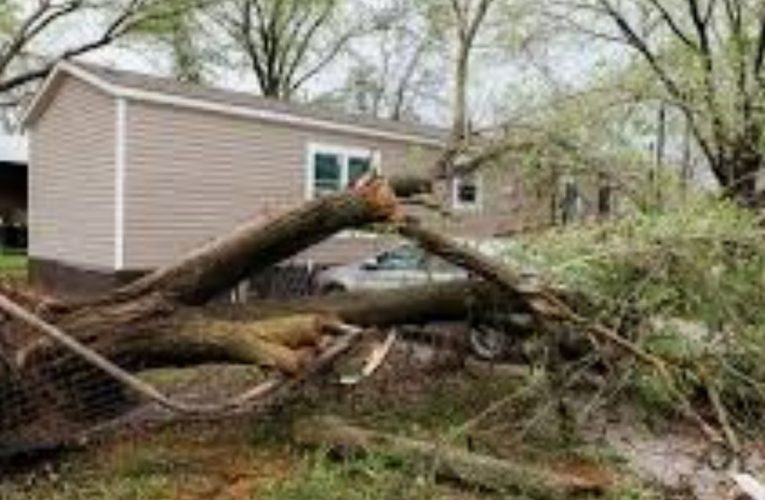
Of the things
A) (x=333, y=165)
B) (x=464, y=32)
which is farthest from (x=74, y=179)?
(x=464, y=32)

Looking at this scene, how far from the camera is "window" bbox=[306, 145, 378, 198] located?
2123cm

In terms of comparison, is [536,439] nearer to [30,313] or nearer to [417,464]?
[417,464]

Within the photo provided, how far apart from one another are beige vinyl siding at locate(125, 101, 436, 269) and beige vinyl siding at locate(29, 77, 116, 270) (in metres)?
0.40

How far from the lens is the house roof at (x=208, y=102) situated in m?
18.5

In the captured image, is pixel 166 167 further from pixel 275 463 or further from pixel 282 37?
pixel 282 37

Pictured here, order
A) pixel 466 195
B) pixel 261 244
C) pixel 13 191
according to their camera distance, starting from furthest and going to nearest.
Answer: pixel 13 191 < pixel 466 195 < pixel 261 244

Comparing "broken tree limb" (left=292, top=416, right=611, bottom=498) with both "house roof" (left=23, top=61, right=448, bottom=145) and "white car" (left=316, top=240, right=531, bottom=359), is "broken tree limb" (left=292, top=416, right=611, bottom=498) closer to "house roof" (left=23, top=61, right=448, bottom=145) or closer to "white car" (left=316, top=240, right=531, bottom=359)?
"white car" (left=316, top=240, right=531, bottom=359)

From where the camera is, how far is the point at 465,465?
739 cm

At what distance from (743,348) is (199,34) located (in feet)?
104

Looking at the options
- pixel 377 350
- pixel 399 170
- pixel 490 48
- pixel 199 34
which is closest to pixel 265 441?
pixel 377 350

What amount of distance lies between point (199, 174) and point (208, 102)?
3.80 feet

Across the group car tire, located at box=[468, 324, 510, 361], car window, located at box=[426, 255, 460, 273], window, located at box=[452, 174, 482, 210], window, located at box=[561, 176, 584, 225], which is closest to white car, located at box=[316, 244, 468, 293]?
window, located at box=[561, 176, 584, 225]

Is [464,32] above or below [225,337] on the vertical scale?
above

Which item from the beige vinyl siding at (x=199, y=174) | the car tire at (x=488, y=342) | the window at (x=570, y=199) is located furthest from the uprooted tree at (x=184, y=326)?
the beige vinyl siding at (x=199, y=174)
